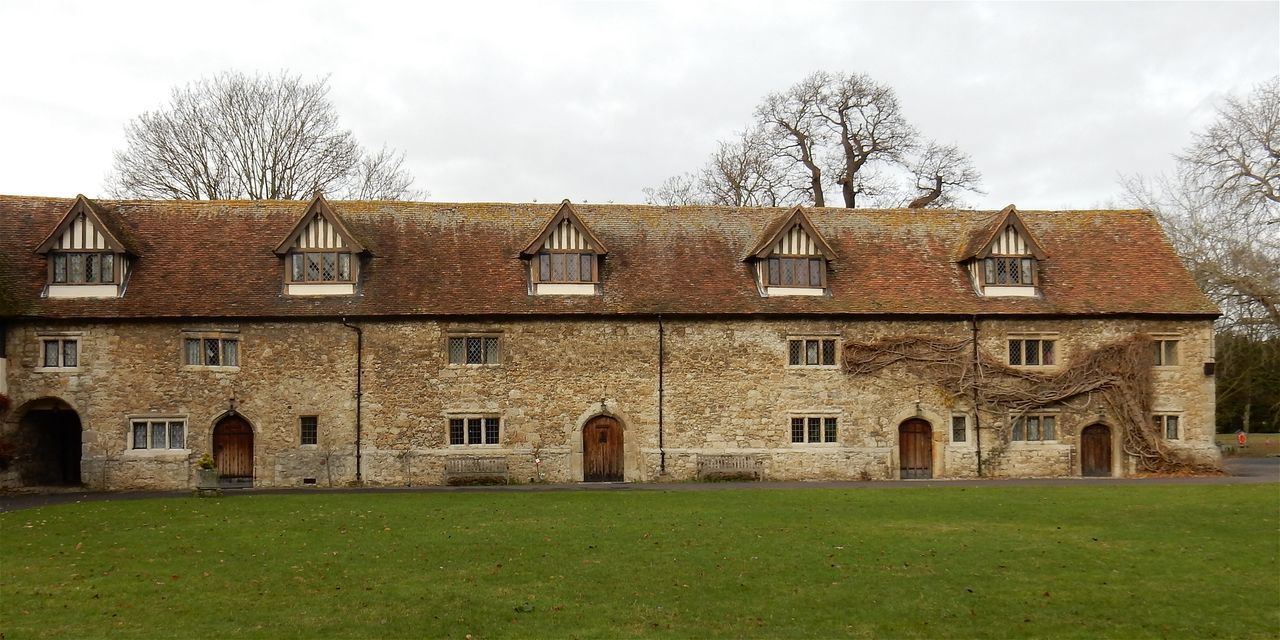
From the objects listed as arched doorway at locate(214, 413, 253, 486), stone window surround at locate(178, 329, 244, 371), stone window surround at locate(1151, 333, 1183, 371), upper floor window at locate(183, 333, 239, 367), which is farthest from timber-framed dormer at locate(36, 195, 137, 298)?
stone window surround at locate(1151, 333, 1183, 371)

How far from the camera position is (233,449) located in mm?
27297

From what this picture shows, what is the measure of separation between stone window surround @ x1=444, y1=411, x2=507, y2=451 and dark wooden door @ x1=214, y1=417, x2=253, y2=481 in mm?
5609

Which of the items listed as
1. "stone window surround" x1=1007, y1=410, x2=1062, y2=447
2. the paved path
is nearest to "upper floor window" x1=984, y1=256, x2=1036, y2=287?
"stone window surround" x1=1007, y1=410, x2=1062, y2=447

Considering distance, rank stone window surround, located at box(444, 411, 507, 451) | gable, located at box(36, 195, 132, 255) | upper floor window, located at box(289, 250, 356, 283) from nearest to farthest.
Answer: gable, located at box(36, 195, 132, 255) < stone window surround, located at box(444, 411, 507, 451) < upper floor window, located at box(289, 250, 356, 283)

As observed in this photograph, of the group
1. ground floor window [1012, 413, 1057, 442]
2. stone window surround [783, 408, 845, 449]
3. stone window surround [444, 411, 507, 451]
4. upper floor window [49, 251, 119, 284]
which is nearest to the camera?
upper floor window [49, 251, 119, 284]

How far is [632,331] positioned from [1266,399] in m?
37.5

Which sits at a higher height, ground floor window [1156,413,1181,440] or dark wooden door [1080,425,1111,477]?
ground floor window [1156,413,1181,440]

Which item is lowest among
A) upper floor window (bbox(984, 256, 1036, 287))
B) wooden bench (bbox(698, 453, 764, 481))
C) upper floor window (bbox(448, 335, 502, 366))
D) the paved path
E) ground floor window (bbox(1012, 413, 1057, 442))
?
the paved path

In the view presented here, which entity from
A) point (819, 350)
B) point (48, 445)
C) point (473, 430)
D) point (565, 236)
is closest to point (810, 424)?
point (819, 350)

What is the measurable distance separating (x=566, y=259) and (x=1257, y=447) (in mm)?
30997

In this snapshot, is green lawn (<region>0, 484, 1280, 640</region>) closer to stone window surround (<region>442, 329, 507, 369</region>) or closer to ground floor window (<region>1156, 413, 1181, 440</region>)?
stone window surround (<region>442, 329, 507, 369</region>)

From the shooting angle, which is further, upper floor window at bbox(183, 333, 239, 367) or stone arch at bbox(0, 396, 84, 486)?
upper floor window at bbox(183, 333, 239, 367)

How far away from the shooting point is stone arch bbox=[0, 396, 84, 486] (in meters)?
26.2

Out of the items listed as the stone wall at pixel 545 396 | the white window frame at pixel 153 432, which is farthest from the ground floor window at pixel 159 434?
the stone wall at pixel 545 396
